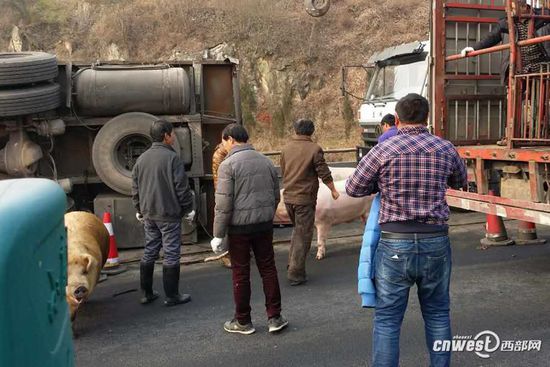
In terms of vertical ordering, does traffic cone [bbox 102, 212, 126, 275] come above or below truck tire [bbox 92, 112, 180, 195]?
below

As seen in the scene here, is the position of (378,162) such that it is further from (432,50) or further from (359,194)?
(432,50)

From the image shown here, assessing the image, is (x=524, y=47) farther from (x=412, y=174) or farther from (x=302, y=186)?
(x=412, y=174)

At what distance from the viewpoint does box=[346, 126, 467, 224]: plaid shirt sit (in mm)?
3227

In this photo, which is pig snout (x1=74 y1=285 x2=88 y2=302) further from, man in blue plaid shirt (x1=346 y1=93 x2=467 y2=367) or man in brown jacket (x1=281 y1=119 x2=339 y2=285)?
man in blue plaid shirt (x1=346 y1=93 x2=467 y2=367)

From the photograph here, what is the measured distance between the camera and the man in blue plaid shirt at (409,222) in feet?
10.6

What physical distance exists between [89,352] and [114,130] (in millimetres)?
3802

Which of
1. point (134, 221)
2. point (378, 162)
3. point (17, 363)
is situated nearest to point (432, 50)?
point (378, 162)


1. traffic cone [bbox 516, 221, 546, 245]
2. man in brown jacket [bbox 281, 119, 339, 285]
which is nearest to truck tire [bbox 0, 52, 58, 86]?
man in brown jacket [bbox 281, 119, 339, 285]

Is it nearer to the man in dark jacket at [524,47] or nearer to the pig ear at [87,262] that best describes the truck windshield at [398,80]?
the man in dark jacket at [524,47]

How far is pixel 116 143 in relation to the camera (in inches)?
299

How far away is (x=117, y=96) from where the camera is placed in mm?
7570

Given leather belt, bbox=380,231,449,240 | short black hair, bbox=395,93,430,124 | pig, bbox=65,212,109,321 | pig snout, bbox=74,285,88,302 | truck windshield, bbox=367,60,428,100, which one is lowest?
pig snout, bbox=74,285,88,302

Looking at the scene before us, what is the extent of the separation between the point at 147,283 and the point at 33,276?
432 centimetres

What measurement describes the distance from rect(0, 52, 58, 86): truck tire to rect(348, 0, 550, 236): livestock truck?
472 cm
